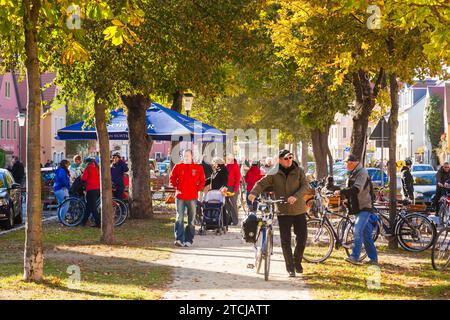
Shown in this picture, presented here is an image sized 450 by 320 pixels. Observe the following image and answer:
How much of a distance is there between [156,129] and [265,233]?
13.2 metres

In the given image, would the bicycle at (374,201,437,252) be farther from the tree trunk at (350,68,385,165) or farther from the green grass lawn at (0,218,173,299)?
the tree trunk at (350,68,385,165)

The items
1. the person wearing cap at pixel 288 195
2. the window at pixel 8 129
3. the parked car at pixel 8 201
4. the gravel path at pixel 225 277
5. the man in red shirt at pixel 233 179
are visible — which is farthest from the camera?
the window at pixel 8 129

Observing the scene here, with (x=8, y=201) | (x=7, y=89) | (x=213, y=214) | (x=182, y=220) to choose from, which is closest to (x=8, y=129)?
(x=7, y=89)

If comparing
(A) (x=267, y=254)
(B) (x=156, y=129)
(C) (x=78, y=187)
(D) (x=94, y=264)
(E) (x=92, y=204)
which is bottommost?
(D) (x=94, y=264)

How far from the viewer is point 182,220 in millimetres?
17922

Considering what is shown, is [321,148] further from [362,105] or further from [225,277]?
[225,277]

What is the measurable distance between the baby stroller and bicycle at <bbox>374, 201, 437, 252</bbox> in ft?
14.8

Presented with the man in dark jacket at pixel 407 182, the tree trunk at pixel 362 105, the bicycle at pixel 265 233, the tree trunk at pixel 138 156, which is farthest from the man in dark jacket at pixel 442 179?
the bicycle at pixel 265 233

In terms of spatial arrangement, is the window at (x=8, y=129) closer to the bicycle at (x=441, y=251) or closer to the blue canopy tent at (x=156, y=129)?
the blue canopy tent at (x=156, y=129)

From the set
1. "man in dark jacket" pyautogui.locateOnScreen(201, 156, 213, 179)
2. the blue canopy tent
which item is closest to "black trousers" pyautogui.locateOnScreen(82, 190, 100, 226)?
the blue canopy tent

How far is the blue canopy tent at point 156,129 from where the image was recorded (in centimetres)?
2489

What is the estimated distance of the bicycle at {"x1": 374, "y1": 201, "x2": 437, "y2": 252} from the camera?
1739cm

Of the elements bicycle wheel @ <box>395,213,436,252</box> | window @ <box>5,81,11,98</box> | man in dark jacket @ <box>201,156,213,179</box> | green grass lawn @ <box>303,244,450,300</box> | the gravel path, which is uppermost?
window @ <box>5,81,11,98</box>

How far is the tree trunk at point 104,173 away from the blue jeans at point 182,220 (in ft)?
4.27
